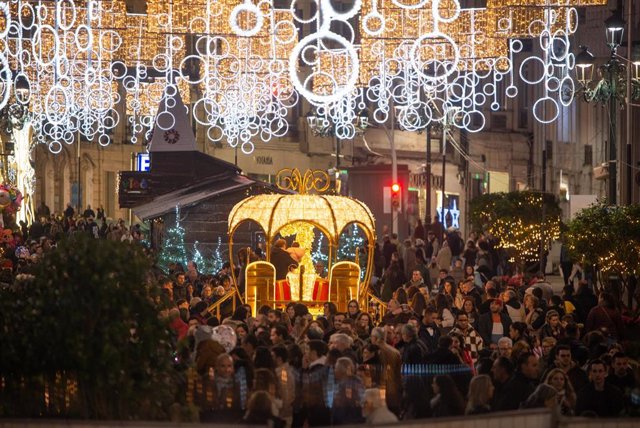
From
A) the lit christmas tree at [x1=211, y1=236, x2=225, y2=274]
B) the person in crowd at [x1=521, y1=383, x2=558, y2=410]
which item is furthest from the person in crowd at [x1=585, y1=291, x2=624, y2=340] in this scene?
the lit christmas tree at [x1=211, y1=236, x2=225, y2=274]

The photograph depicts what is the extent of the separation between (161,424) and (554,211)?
2925cm

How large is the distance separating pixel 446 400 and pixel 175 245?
27.0m

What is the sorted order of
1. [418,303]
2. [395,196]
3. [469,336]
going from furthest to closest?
[395,196] → [418,303] → [469,336]

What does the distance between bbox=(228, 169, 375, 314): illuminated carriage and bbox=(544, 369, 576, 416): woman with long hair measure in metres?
12.5

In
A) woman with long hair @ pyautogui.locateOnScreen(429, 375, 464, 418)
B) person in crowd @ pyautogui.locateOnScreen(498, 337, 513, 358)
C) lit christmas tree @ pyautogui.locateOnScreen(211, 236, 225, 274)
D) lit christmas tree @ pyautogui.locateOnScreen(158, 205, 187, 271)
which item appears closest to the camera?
woman with long hair @ pyautogui.locateOnScreen(429, 375, 464, 418)

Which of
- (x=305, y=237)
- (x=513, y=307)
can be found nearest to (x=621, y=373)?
(x=513, y=307)

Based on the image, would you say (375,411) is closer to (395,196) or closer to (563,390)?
(563,390)

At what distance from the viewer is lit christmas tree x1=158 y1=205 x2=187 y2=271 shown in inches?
1603

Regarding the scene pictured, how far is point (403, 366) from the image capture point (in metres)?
17.0

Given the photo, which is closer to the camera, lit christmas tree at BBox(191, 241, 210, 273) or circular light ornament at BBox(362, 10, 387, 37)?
circular light ornament at BBox(362, 10, 387, 37)

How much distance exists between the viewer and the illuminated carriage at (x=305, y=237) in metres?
27.8

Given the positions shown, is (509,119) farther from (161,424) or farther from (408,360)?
(161,424)

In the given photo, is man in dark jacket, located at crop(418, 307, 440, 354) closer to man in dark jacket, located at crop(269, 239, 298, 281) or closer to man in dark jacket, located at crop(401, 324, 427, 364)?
man in dark jacket, located at crop(401, 324, 427, 364)

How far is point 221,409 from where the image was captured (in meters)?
14.2
